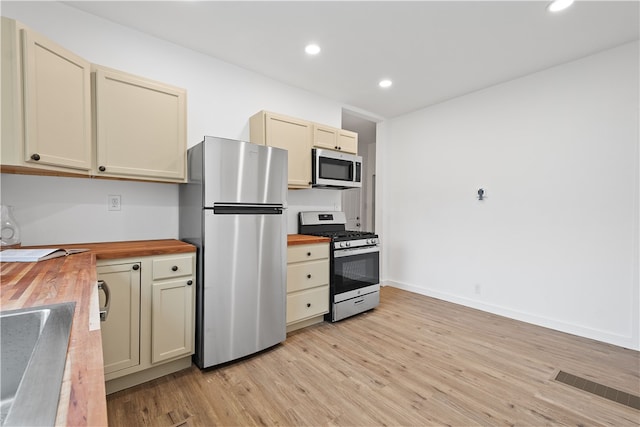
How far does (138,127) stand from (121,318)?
136 centimetres

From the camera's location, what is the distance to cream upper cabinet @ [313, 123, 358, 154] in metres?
3.25

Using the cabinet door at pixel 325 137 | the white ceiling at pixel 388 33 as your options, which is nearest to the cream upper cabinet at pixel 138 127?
the white ceiling at pixel 388 33

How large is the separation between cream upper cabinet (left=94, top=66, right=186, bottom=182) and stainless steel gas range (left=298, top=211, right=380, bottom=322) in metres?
1.62

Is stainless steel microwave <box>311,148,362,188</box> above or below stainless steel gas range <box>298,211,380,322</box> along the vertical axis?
above

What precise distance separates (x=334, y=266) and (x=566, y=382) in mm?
2009

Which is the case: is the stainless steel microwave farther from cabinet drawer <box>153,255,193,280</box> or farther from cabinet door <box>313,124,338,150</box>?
cabinet drawer <box>153,255,193,280</box>

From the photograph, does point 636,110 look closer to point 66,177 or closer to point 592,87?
point 592,87

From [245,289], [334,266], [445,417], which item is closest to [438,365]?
[445,417]

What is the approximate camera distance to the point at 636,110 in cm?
252

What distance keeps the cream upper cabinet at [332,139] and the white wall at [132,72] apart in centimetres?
62

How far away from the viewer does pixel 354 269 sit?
3250 millimetres

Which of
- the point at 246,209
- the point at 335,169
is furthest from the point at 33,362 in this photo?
the point at 335,169

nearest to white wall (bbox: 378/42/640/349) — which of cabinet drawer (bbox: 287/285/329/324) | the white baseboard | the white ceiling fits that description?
the white baseboard

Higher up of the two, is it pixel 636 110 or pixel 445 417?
pixel 636 110
